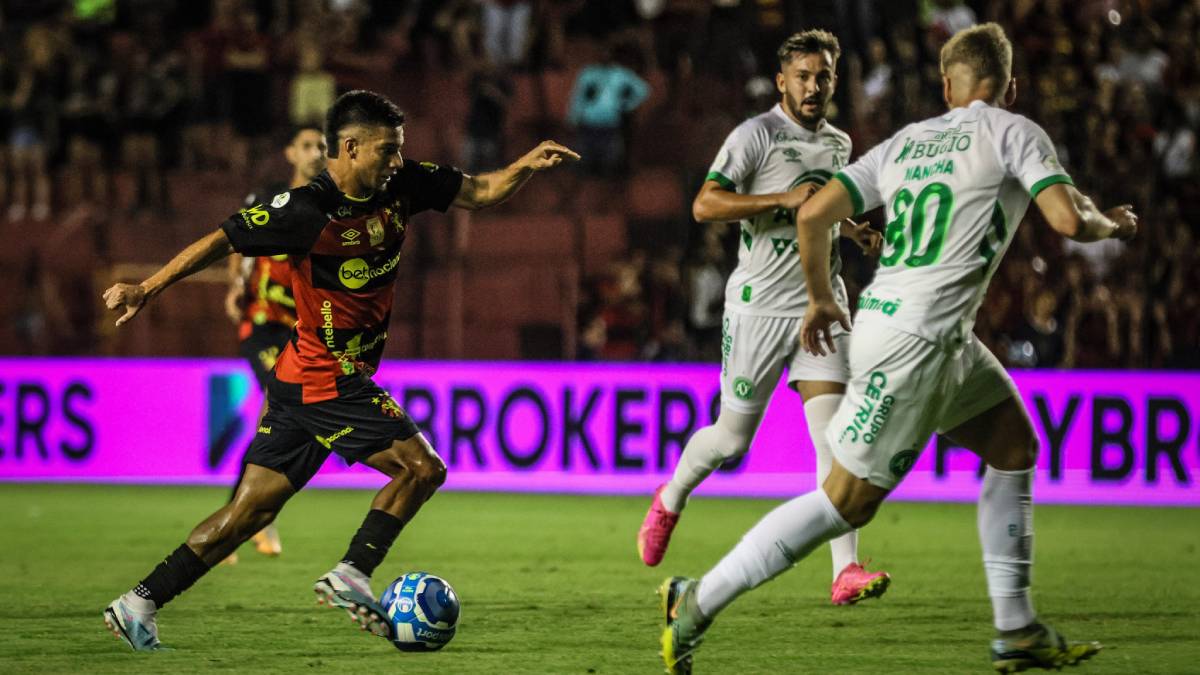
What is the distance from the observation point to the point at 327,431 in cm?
605

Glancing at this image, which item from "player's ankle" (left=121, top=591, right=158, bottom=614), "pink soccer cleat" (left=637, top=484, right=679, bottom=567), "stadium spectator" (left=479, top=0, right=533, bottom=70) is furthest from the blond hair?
"stadium spectator" (left=479, top=0, right=533, bottom=70)

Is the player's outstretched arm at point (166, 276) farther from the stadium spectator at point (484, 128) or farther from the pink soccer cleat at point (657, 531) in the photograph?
the stadium spectator at point (484, 128)

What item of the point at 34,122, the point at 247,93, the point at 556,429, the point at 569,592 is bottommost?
the point at 569,592

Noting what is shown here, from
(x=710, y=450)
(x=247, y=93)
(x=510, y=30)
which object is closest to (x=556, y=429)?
(x=710, y=450)

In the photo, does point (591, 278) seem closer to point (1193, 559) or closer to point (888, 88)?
point (888, 88)

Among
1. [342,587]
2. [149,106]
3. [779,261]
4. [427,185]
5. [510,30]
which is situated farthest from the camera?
[510,30]

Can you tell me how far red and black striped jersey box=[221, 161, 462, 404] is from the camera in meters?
5.89

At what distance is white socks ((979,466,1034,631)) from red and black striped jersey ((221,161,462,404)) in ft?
7.28

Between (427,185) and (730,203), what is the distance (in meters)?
1.31

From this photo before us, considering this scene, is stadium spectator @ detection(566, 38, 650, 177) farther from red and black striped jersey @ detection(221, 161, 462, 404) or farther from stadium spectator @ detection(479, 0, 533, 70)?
red and black striped jersey @ detection(221, 161, 462, 404)

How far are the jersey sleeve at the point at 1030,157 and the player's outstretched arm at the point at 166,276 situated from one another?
261cm

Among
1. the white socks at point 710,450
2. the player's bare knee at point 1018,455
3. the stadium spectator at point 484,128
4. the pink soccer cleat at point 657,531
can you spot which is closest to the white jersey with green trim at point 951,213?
the player's bare knee at point 1018,455

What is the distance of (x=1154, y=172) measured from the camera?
1407 cm

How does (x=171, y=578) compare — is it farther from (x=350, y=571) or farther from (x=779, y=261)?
(x=779, y=261)
